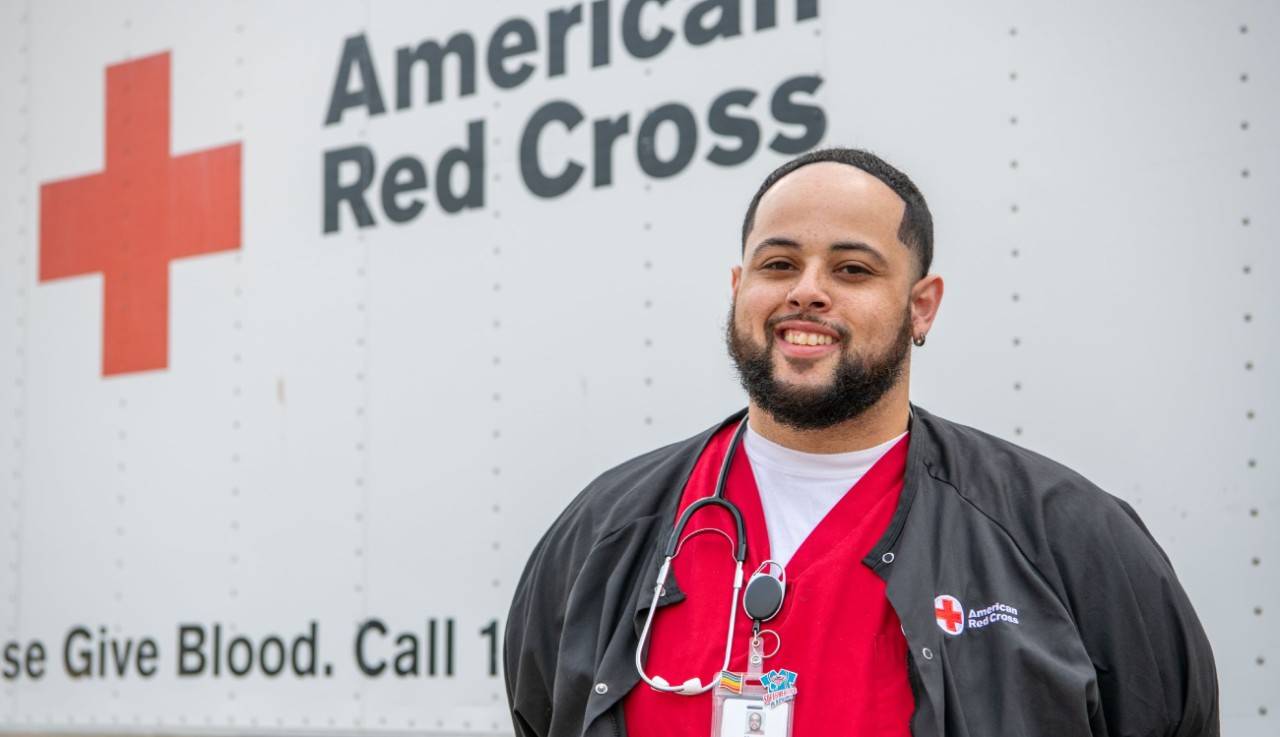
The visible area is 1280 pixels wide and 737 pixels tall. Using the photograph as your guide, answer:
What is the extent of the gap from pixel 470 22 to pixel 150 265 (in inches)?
37.7

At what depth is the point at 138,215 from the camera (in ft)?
10.8

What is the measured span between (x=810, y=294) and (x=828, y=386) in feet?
0.37

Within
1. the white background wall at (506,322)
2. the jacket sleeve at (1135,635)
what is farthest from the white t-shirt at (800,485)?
the white background wall at (506,322)

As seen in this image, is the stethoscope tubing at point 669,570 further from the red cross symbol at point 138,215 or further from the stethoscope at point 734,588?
the red cross symbol at point 138,215

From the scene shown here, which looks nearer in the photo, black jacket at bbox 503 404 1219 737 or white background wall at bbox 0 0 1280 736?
black jacket at bbox 503 404 1219 737

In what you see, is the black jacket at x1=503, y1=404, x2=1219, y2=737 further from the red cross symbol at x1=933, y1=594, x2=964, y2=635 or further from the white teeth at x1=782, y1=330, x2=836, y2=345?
the white teeth at x1=782, y1=330, x2=836, y2=345

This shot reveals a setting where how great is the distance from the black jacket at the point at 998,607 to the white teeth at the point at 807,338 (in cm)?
16

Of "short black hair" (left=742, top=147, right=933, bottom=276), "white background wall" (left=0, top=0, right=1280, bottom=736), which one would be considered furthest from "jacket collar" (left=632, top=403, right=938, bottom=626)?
"white background wall" (left=0, top=0, right=1280, bottom=736)

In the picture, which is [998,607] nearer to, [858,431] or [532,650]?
[858,431]

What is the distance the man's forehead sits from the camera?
1.84 m

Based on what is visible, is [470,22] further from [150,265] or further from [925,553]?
[925,553]

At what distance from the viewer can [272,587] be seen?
292 cm

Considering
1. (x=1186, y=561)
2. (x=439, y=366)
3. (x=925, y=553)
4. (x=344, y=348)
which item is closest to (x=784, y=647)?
(x=925, y=553)

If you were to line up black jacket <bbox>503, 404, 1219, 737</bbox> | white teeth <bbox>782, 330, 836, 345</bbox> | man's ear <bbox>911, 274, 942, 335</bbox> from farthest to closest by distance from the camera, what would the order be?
man's ear <bbox>911, 274, 942, 335</bbox>, white teeth <bbox>782, 330, 836, 345</bbox>, black jacket <bbox>503, 404, 1219, 737</bbox>
